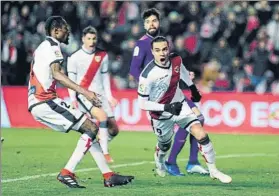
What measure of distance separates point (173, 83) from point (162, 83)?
0.55 ft

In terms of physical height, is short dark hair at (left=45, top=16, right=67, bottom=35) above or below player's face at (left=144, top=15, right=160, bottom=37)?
above

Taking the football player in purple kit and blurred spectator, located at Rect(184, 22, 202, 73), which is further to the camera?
blurred spectator, located at Rect(184, 22, 202, 73)

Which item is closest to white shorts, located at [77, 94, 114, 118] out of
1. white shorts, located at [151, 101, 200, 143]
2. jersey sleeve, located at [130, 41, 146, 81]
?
jersey sleeve, located at [130, 41, 146, 81]

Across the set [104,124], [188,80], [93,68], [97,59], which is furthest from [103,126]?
[188,80]

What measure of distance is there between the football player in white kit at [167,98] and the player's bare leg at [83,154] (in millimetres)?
772

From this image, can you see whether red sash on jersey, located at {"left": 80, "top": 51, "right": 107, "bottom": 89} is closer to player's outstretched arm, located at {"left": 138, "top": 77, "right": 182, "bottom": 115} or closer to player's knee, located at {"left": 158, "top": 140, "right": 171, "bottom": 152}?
player's knee, located at {"left": 158, "top": 140, "right": 171, "bottom": 152}

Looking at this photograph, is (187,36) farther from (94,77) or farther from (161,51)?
(161,51)

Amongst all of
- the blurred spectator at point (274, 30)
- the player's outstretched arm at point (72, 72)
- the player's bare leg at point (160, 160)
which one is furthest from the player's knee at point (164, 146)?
the blurred spectator at point (274, 30)

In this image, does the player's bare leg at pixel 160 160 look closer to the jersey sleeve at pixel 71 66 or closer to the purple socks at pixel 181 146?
the purple socks at pixel 181 146

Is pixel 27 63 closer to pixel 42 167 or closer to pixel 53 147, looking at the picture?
pixel 53 147

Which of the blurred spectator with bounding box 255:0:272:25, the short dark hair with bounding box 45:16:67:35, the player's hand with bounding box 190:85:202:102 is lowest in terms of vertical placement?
the player's hand with bounding box 190:85:202:102

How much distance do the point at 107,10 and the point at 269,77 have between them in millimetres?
4652

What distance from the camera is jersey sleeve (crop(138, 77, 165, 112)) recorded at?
1204 cm

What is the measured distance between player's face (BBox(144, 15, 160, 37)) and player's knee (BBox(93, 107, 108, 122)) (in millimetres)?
2095
